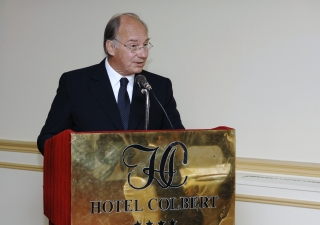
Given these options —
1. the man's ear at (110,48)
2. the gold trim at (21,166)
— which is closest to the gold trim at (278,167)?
the man's ear at (110,48)

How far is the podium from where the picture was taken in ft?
6.80

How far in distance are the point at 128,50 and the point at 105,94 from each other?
0.84ft

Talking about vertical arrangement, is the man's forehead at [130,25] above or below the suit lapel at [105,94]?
above

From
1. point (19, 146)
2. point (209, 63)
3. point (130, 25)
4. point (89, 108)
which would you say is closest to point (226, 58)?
point (209, 63)

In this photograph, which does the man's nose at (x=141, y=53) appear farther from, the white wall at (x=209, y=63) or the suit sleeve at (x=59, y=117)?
the white wall at (x=209, y=63)

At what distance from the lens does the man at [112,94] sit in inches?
110

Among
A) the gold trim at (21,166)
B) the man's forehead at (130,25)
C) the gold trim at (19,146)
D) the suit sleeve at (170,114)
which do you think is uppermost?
the man's forehead at (130,25)

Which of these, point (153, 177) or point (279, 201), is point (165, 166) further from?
point (279, 201)

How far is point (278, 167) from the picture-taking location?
332 centimetres

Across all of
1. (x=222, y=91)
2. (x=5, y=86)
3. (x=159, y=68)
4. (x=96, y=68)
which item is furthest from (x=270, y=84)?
(x=5, y=86)

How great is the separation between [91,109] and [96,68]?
0.85 ft

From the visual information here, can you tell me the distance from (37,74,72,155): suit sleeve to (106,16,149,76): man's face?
0.28m

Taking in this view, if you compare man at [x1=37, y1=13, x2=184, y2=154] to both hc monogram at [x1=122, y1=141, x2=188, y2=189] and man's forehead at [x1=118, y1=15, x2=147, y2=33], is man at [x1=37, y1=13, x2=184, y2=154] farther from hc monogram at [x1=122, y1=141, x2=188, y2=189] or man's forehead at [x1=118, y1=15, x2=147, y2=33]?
hc monogram at [x1=122, y1=141, x2=188, y2=189]

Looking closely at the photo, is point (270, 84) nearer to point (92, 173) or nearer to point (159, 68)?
point (159, 68)
